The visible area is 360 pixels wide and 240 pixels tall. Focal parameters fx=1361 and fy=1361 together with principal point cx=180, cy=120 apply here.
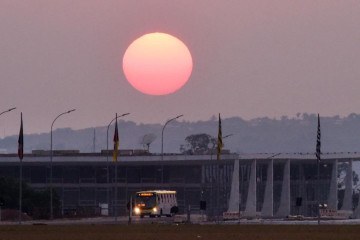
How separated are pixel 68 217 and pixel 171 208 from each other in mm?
22997

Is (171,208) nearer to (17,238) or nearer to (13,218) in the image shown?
(13,218)

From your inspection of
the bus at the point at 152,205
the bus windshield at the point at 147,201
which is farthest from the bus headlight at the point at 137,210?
the bus windshield at the point at 147,201

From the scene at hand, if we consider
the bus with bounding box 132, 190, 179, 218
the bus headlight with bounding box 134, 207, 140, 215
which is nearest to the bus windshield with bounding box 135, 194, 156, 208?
the bus with bounding box 132, 190, 179, 218

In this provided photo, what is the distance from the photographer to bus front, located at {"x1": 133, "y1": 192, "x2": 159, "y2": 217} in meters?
163

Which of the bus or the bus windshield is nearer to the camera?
the bus

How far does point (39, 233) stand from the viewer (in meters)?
88.7

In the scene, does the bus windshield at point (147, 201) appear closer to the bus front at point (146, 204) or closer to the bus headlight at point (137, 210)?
the bus front at point (146, 204)

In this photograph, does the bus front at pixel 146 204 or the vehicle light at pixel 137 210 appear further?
the vehicle light at pixel 137 210

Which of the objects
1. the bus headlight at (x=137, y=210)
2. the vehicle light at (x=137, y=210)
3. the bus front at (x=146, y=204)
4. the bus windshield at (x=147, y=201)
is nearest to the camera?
the bus front at (x=146, y=204)

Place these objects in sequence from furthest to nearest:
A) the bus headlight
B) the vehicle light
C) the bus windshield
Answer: the bus headlight < the vehicle light < the bus windshield

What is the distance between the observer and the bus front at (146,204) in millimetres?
163075

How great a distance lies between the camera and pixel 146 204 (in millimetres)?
164250

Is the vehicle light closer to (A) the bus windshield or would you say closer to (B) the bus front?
(B) the bus front

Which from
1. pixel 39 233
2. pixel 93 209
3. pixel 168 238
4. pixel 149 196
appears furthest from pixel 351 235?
pixel 93 209
